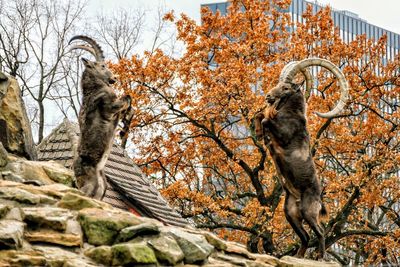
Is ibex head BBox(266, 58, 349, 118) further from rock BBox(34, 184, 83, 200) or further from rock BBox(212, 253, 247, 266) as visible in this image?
rock BBox(34, 184, 83, 200)

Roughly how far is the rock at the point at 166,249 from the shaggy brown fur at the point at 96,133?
1.96 m

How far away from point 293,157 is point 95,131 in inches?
108

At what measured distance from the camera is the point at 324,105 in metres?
31.5

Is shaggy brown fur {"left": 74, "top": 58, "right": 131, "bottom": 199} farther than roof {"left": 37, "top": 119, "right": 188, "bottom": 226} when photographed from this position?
No

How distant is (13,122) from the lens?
14344mm

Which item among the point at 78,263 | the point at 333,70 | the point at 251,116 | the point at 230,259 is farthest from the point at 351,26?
the point at 78,263

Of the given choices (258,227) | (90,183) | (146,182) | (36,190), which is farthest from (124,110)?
(258,227)

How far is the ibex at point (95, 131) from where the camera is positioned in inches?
533

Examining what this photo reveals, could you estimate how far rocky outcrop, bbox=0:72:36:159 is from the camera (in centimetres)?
1423

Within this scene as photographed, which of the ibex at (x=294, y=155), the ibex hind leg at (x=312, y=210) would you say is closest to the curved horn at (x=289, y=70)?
the ibex at (x=294, y=155)

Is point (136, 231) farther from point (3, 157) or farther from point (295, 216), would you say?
point (295, 216)

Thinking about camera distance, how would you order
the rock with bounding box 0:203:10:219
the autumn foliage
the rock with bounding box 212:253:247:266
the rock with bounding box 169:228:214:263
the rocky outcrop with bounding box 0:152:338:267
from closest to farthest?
the rocky outcrop with bounding box 0:152:338:267, the rock with bounding box 0:203:10:219, the rock with bounding box 169:228:214:263, the rock with bounding box 212:253:247:266, the autumn foliage

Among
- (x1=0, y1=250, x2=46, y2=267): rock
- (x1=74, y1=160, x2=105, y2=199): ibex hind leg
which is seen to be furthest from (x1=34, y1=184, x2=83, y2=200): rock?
(x1=0, y1=250, x2=46, y2=267): rock

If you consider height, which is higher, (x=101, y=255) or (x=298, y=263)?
(x=298, y=263)
